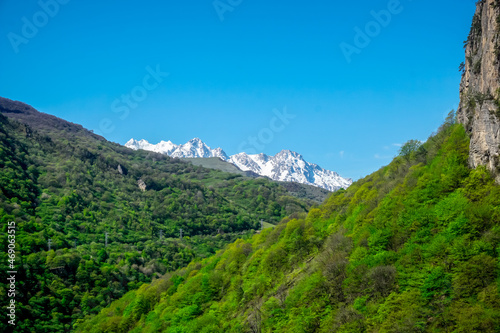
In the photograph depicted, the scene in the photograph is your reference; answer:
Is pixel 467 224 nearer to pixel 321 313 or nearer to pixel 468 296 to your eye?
pixel 468 296

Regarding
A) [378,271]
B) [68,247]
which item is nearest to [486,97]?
[378,271]

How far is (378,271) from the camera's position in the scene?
48000 mm

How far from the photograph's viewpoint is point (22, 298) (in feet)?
317

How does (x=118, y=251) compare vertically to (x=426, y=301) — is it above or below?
above

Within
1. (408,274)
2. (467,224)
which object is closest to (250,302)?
(408,274)

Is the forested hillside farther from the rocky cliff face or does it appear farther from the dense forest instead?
the dense forest

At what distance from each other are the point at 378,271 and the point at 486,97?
2988 cm

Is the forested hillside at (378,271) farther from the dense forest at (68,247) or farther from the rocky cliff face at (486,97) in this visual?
the dense forest at (68,247)

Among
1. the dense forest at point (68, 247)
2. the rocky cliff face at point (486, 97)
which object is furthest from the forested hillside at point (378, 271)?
the dense forest at point (68, 247)

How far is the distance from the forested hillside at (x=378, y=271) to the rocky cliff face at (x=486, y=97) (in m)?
2.84

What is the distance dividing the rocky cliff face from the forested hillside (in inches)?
112

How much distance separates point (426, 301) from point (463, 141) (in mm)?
33752

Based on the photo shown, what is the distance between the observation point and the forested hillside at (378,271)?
4075 centimetres

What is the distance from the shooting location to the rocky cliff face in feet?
172
